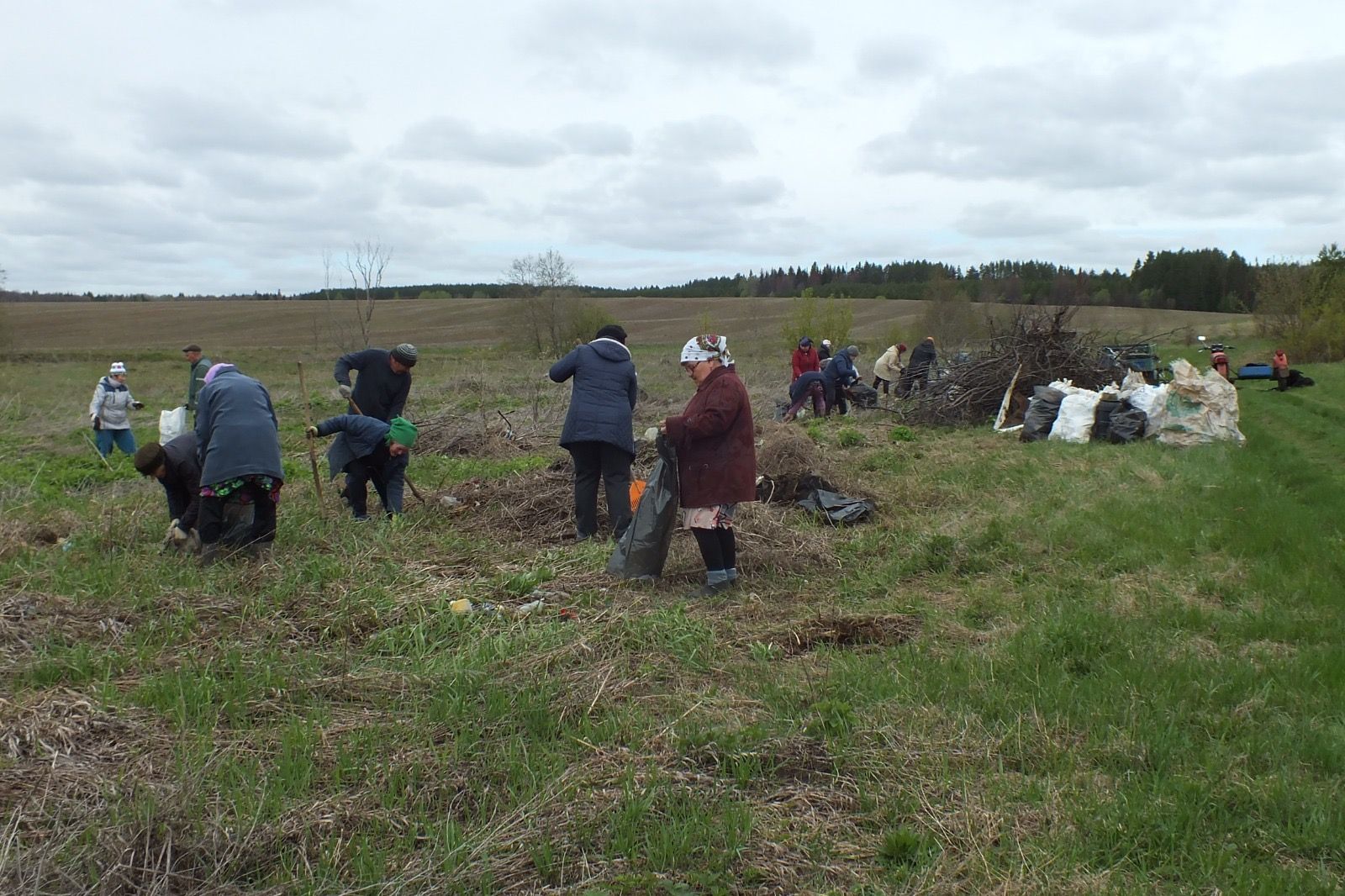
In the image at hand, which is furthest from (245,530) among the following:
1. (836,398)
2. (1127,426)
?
(836,398)

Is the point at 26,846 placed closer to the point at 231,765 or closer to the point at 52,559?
the point at 231,765

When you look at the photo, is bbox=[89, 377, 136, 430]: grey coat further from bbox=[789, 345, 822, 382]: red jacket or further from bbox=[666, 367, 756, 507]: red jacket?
bbox=[789, 345, 822, 382]: red jacket

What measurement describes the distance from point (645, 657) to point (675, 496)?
1.54 m

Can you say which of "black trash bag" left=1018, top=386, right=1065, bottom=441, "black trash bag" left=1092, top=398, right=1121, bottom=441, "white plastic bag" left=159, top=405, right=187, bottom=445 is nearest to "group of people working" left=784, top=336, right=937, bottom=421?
"black trash bag" left=1018, top=386, right=1065, bottom=441

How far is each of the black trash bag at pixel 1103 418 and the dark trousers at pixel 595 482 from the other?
23.7ft

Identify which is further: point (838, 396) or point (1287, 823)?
point (838, 396)

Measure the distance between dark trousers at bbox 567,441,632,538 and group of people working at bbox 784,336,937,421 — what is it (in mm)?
8322

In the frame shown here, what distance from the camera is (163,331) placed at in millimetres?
59094

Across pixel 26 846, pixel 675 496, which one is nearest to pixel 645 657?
pixel 675 496

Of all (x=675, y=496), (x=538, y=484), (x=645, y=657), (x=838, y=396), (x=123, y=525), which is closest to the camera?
(x=645, y=657)

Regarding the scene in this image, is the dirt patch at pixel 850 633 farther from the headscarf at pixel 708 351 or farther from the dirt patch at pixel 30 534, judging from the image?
the dirt patch at pixel 30 534

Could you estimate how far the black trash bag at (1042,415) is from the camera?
40.6ft

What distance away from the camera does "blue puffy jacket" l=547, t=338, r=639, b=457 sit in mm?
A: 6758

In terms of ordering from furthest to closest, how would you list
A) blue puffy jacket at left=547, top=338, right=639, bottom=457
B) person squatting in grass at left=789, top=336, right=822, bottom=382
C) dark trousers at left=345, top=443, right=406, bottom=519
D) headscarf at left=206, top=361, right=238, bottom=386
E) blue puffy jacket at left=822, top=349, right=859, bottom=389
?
person squatting in grass at left=789, top=336, right=822, bottom=382 < blue puffy jacket at left=822, top=349, right=859, bottom=389 < dark trousers at left=345, top=443, right=406, bottom=519 < blue puffy jacket at left=547, top=338, right=639, bottom=457 < headscarf at left=206, top=361, right=238, bottom=386
